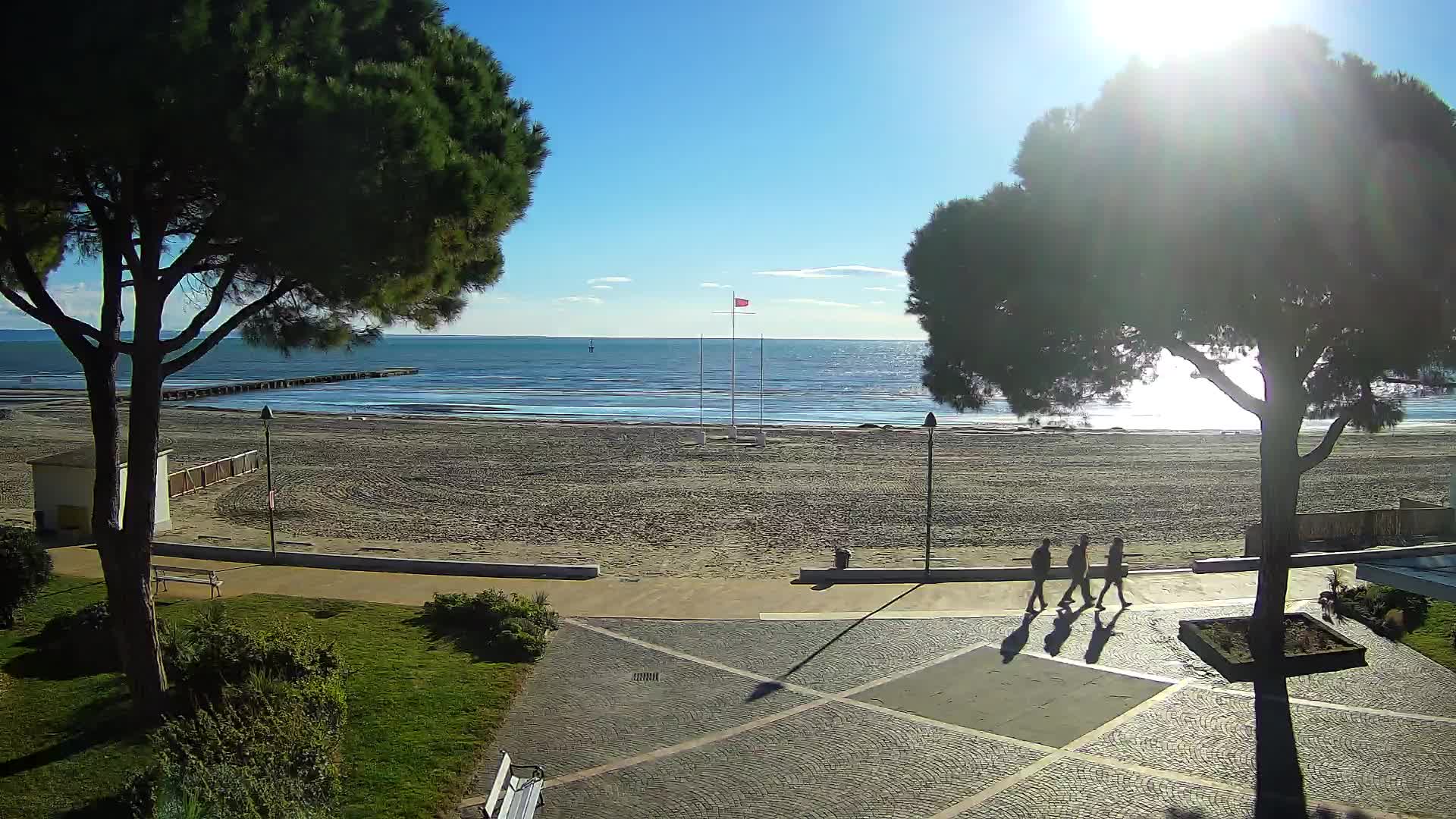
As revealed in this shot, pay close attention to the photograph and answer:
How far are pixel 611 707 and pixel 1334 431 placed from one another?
952 cm

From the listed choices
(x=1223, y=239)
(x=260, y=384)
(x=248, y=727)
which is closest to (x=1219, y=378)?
(x=1223, y=239)

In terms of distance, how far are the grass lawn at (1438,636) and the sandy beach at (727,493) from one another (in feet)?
17.3

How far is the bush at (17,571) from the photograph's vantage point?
12.2 m

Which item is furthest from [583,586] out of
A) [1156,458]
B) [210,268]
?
[1156,458]

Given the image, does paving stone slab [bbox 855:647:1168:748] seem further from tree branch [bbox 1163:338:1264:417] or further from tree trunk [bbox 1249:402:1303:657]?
tree branch [bbox 1163:338:1264:417]

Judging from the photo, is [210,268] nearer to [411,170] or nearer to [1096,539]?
[411,170]

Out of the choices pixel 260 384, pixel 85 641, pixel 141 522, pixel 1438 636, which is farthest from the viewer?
pixel 260 384

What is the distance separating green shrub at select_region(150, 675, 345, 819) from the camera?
6.54m

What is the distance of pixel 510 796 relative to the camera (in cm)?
715

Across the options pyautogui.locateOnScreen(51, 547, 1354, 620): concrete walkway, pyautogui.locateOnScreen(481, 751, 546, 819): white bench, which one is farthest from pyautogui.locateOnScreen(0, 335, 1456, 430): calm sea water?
pyautogui.locateOnScreen(481, 751, 546, 819): white bench

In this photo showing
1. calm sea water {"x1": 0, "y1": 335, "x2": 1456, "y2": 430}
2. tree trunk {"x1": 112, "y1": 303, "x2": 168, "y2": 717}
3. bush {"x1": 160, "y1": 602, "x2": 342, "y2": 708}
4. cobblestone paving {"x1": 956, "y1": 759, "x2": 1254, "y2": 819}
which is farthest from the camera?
calm sea water {"x1": 0, "y1": 335, "x2": 1456, "y2": 430}

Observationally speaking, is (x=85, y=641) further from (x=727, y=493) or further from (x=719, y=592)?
(x=727, y=493)

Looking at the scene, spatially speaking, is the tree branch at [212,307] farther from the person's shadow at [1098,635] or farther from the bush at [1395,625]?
the bush at [1395,625]

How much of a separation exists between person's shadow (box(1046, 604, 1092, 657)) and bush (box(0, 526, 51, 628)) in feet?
43.8
